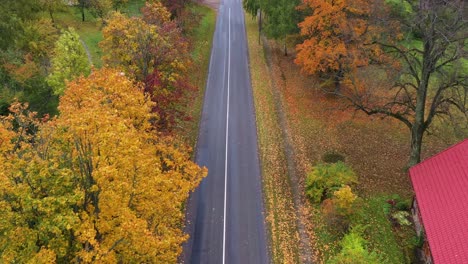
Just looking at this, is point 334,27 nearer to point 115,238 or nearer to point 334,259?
point 334,259

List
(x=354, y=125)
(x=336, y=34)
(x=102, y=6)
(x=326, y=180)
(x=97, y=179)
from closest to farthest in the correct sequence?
(x=97, y=179)
(x=326, y=180)
(x=354, y=125)
(x=336, y=34)
(x=102, y=6)

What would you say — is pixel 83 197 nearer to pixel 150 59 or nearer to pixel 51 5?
pixel 150 59

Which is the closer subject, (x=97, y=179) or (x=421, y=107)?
(x=97, y=179)

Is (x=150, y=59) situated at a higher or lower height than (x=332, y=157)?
higher

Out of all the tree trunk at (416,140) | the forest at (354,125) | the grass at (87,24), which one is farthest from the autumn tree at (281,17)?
the grass at (87,24)

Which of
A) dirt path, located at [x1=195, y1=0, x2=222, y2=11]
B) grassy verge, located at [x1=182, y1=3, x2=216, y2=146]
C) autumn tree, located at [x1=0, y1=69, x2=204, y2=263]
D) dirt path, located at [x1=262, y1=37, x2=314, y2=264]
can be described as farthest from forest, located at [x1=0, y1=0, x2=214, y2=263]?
dirt path, located at [x1=195, y1=0, x2=222, y2=11]

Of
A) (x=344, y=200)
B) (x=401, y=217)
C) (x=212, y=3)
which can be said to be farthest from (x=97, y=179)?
(x=212, y=3)

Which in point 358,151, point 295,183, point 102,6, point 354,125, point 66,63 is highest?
point 102,6
